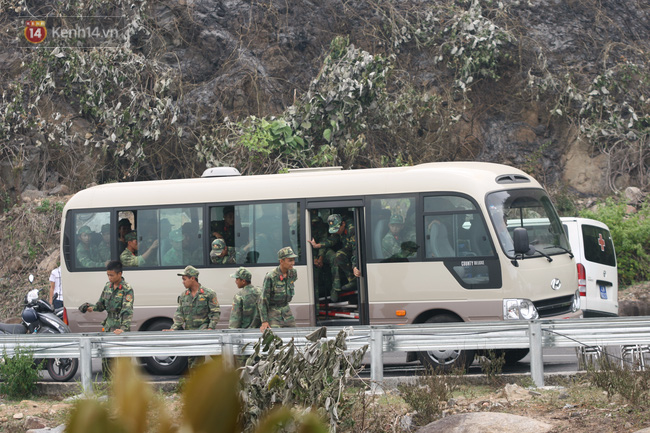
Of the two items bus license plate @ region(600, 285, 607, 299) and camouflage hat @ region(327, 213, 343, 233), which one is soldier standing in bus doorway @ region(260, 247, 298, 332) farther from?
bus license plate @ region(600, 285, 607, 299)

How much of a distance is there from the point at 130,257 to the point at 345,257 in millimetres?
3366

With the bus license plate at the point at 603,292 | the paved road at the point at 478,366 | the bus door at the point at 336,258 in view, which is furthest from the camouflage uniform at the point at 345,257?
the bus license plate at the point at 603,292

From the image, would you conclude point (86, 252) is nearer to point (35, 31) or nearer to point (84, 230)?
point (84, 230)

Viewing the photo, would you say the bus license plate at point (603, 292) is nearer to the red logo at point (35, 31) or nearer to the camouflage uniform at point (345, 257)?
the camouflage uniform at point (345, 257)

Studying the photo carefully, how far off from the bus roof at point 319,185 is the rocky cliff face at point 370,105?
7.22 metres

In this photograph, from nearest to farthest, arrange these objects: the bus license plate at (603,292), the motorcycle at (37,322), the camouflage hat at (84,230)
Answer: the motorcycle at (37,322), the camouflage hat at (84,230), the bus license plate at (603,292)

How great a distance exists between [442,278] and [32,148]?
14102 mm

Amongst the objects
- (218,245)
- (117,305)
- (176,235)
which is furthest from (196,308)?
(176,235)

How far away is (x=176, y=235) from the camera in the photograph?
12.6 metres

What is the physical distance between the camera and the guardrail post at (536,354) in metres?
8.50

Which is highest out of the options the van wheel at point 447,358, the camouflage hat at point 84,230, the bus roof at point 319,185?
the bus roof at point 319,185

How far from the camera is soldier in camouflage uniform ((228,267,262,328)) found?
1038 centimetres

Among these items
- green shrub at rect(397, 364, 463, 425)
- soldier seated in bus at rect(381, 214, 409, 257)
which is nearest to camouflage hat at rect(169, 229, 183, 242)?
soldier seated in bus at rect(381, 214, 409, 257)

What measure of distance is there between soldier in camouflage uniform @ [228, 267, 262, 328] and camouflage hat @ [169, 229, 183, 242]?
2.44 metres
